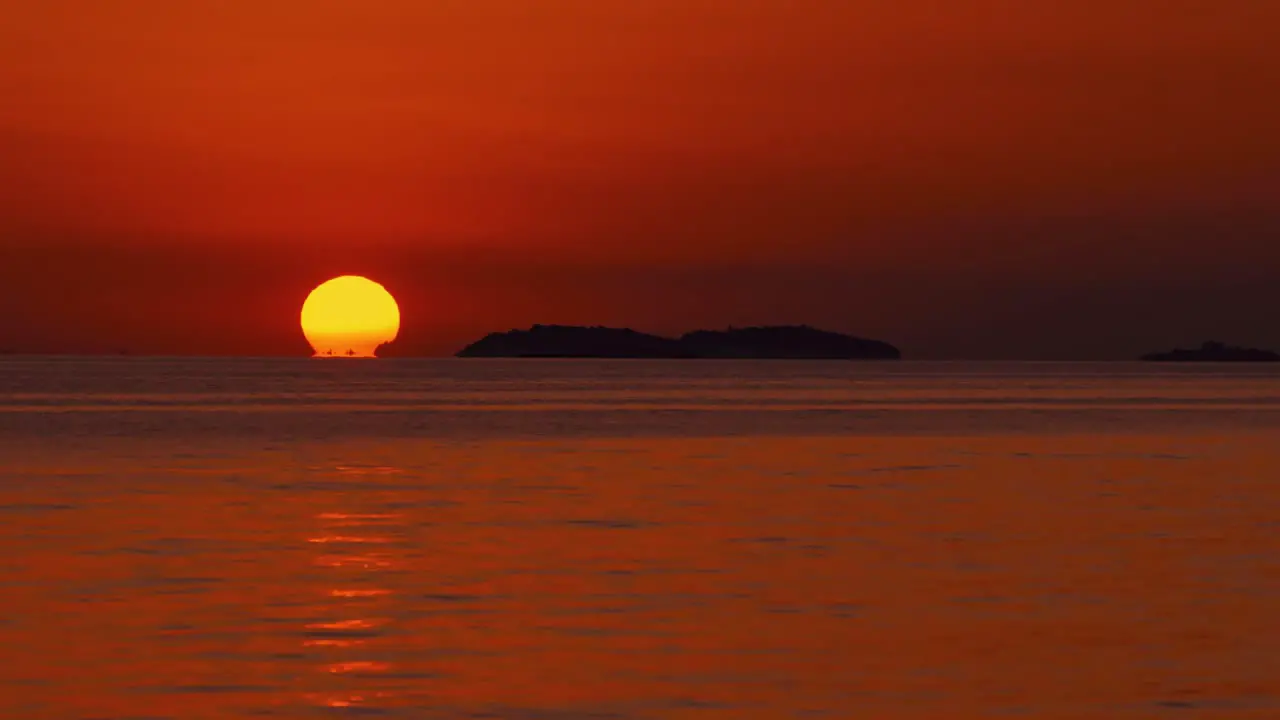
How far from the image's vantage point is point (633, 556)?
2478 centimetres

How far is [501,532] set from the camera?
28203mm

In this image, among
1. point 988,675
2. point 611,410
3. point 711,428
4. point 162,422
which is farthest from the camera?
point 611,410

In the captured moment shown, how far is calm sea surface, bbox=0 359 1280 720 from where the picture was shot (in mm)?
15594

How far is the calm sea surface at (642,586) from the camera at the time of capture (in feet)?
51.2

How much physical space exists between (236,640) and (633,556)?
7.84 metres

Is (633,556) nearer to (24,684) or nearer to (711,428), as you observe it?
(24,684)

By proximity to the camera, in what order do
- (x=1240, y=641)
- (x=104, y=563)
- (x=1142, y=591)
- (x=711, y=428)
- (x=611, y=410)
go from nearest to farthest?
(x=1240, y=641) → (x=1142, y=591) → (x=104, y=563) → (x=711, y=428) → (x=611, y=410)

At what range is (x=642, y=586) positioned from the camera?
21.9 metres

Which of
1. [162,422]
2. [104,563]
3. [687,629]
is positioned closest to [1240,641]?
[687,629]

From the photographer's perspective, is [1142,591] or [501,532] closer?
[1142,591]

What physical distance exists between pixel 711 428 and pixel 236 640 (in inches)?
2026

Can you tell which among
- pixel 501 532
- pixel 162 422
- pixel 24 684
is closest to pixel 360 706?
pixel 24 684

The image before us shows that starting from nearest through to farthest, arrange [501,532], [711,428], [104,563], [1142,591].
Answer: [1142,591] < [104,563] < [501,532] < [711,428]

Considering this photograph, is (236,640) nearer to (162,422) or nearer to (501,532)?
(501,532)
